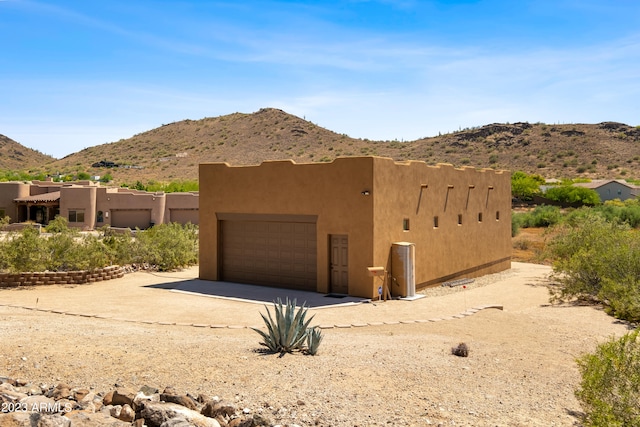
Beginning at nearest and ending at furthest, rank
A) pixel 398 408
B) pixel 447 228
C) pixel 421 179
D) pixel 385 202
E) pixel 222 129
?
pixel 398 408
pixel 385 202
pixel 421 179
pixel 447 228
pixel 222 129

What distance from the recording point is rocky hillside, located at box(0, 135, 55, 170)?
99.8 m

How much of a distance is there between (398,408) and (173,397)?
2.79 meters

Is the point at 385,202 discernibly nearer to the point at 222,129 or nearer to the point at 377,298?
the point at 377,298

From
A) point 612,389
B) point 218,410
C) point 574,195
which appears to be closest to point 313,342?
point 218,410

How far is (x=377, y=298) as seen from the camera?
54.8ft

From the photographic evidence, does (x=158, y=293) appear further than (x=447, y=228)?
No

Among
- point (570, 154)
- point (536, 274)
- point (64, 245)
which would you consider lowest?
point (536, 274)

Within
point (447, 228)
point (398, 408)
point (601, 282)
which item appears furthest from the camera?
point (447, 228)

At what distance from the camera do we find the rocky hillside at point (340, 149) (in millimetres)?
74375

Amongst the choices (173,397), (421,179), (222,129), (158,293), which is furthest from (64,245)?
(222,129)

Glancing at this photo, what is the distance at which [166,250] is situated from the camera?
2375 centimetres

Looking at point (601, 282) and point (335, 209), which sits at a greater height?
point (335, 209)

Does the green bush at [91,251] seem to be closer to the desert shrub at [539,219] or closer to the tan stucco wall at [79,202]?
the tan stucco wall at [79,202]

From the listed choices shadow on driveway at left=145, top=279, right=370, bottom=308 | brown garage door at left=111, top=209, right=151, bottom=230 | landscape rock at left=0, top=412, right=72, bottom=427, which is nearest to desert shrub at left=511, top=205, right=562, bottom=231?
brown garage door at left=111, top=209, right=151, bottom=230
